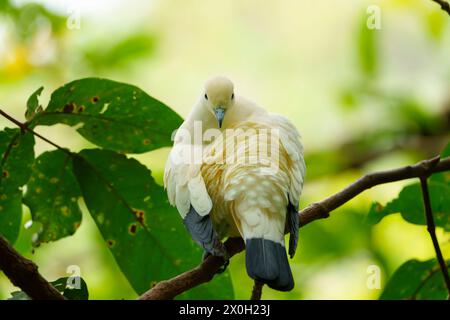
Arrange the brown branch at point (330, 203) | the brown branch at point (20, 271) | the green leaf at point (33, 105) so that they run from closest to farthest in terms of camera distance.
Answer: the brown branch at point (20, 271) < the brown branch at point (330, 203) < the green leaf at point (33, 105)

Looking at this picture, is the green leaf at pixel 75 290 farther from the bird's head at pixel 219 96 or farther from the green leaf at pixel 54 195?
the bird's head at pixel 219 96

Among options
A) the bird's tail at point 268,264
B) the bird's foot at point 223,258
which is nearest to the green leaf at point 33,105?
the bird's foot at point 223,258

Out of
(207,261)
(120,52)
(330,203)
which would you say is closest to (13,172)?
(207,261)

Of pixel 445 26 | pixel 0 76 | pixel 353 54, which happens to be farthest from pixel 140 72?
pixel 445 26

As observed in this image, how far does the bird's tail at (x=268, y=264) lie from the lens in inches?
70.7

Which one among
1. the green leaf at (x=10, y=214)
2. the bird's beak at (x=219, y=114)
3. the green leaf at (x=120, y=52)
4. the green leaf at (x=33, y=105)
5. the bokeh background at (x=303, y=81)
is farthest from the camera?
the green leaf at (x=120, y=52)

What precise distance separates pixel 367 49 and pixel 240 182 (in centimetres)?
270

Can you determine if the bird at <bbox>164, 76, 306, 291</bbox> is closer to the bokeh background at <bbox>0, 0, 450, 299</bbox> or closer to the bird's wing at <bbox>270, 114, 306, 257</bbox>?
the bird's wing at <bbox>270, 114, 306, 257</bbox>

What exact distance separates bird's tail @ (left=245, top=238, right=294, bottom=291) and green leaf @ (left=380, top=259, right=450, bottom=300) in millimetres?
560

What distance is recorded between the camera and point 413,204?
7.13 ft

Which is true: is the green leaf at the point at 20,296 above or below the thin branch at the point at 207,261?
below

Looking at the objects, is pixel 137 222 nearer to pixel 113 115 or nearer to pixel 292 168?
pixel 113 115

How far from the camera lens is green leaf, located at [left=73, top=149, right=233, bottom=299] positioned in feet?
7.36

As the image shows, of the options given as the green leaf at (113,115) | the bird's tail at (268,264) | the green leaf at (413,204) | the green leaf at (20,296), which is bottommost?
the green leaf at (20,296)
